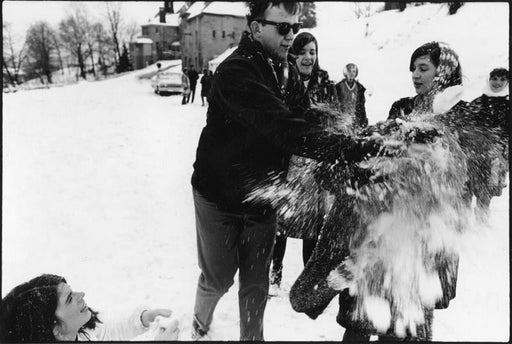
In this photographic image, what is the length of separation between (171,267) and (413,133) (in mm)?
2527

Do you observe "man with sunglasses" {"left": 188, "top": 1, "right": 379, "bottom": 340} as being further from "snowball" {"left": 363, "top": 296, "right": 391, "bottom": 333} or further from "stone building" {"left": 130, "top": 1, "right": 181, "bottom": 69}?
"stone building" {"left": 130, "top": 1, "right": 181, "bottom": 69}

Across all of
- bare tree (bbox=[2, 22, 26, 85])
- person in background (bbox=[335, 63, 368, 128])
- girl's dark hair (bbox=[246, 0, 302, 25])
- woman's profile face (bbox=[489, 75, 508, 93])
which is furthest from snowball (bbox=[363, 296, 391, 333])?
bare tree (bbox=[2, 22, 26, 85])

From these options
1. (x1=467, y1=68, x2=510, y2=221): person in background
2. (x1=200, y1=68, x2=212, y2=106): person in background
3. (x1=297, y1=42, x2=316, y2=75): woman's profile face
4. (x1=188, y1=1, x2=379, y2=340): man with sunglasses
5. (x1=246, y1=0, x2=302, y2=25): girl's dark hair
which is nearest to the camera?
(x1=188, y1=1, x2=379, y2=340): man with sunglasses

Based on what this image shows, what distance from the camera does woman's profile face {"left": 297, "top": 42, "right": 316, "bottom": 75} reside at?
2.91 metres

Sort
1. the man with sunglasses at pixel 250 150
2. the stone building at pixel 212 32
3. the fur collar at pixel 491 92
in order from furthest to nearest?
the stone building at pixel 212 32 → the fur collar at pixel 491 92 → the man with sunglasses at pixel 250 150

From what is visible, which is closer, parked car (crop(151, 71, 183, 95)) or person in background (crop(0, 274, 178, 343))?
person in background (crop(0, 274, 178, 343))

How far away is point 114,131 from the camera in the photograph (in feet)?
30.8

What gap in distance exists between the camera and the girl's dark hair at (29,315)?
166 centimetres

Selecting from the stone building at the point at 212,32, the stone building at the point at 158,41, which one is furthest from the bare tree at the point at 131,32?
the stone building at the point at 212,32

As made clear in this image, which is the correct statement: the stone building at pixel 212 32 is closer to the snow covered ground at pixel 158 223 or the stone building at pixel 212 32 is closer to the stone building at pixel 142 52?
the stone building at pixel 142 52

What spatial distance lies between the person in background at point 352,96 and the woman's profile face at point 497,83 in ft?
2.74

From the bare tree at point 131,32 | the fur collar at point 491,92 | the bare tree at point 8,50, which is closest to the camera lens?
the fur collar at point 491,92

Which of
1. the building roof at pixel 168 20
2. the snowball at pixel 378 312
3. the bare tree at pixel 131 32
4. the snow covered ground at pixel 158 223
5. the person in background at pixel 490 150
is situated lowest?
the snow covered ground at pixel 158 223

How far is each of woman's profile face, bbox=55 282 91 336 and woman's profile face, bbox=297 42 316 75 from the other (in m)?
2.06
